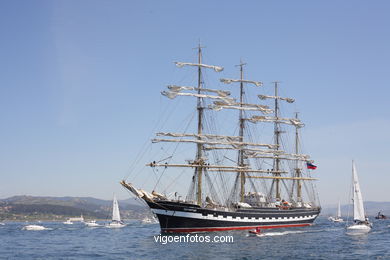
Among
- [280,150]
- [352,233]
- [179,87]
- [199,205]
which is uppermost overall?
[179,87]

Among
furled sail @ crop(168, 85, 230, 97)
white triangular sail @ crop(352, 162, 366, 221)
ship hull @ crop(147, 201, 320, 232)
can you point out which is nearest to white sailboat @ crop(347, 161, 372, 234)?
white triangular sail @ crop(352, 162, 366, 221)

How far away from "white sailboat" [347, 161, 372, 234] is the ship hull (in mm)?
13298

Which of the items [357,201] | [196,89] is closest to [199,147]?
[196,89]

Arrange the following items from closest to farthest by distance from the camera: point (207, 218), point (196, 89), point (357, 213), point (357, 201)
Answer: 1. point (207, 218)
2. point (196, 89)
3. point (357, 213)
4. point (357, 201)

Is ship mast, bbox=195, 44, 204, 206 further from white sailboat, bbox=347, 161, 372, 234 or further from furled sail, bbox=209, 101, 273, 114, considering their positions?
white sailboat, bbox=347, 161, 372, 234

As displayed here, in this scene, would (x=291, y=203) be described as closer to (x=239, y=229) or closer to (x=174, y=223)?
(x=239, y=229)

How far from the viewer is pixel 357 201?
78750 millimetres

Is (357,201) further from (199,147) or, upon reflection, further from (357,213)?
(199,147)

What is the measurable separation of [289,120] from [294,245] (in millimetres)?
53114

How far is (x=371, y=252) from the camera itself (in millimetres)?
47062

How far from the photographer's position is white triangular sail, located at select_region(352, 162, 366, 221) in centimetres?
7782

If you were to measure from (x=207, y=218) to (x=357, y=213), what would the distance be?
29.0 metres

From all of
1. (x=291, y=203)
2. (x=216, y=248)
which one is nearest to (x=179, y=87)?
(x=216, y=248)

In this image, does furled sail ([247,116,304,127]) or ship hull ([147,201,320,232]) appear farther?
furled sail ([247,116,304,127])
